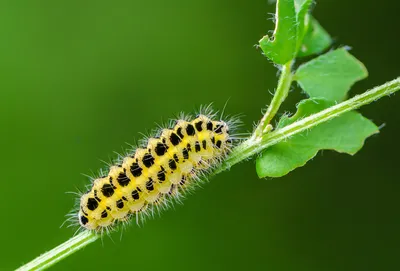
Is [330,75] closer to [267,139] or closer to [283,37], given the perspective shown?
[283,37]

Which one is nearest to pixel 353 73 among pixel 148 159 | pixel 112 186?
pixel 148 159

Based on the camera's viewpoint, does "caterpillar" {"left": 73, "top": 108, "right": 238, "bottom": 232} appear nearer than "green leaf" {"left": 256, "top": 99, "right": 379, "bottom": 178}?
No

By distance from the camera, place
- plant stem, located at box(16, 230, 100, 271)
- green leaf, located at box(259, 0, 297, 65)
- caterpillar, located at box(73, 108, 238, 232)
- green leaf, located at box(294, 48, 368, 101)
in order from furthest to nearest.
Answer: green leaf, located at box(294, 48, 368, 101)
caterpillar, located at box(73, 108, 238, 232)
green leaf, located at box(259, 0, 297, 65)
plant stem, located at box(16, 230, 100, 271)

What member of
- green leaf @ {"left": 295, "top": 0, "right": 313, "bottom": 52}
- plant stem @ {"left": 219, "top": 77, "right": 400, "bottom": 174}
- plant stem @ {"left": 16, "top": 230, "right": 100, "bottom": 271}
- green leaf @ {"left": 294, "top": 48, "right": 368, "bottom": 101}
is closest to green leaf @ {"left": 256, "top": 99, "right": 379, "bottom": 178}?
plant stem @ {"left": 219, "top": 77, "right": 400, "bottom": 174}

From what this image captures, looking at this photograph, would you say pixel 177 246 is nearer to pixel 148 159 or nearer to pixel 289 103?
pixel 289 103

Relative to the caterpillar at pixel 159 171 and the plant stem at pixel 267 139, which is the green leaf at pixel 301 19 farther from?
the caterpillar at pixel 159 171

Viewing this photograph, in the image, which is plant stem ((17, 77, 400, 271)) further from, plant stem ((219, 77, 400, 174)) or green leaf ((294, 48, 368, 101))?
green leaf ((294, 48, 368, 101))
